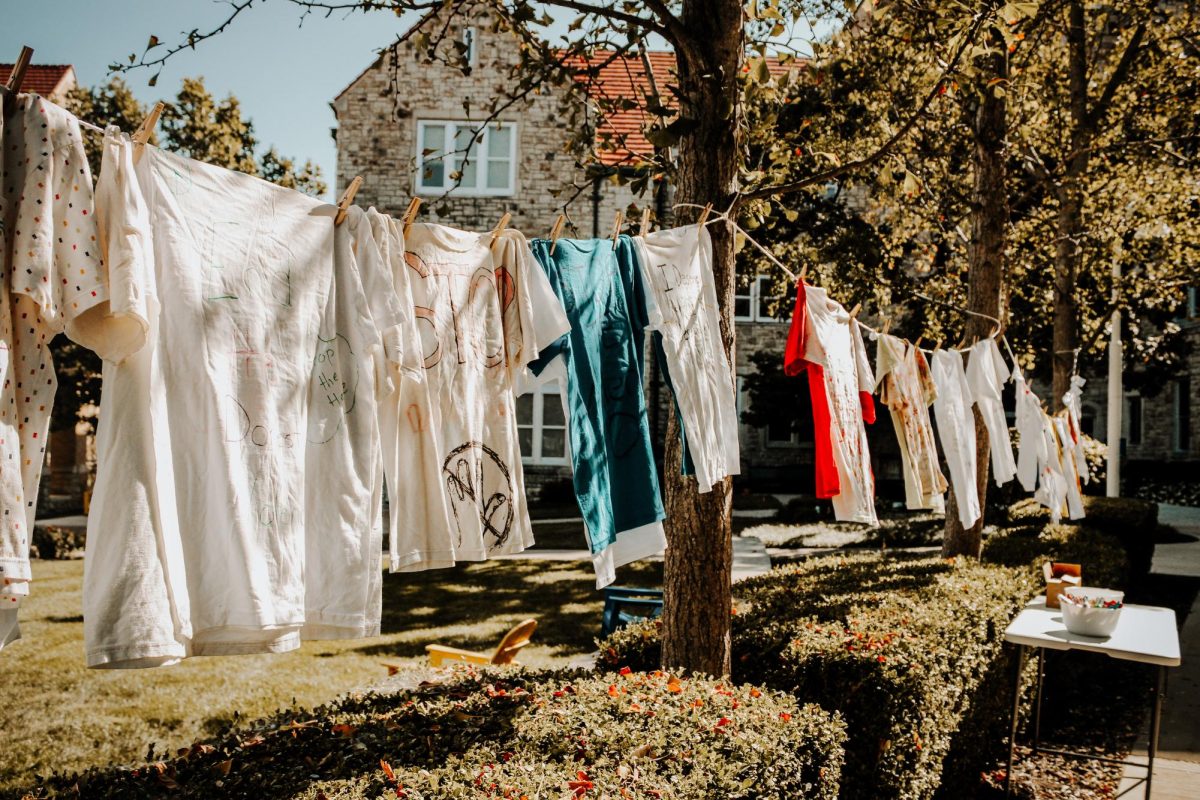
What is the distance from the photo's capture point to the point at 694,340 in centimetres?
385

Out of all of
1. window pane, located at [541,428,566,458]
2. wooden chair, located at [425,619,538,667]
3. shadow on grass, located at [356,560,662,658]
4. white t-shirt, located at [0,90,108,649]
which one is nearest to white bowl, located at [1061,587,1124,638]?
wooden chair, located at [425,619,538,667]

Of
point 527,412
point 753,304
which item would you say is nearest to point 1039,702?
point 527,412

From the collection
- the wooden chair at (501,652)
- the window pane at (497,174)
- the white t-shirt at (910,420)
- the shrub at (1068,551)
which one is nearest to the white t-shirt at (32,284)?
the wooden chair at (501,652)

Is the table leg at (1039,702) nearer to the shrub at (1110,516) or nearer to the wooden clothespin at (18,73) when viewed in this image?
the shrub at (1110,516)

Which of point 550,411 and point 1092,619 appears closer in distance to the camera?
point 1092,619

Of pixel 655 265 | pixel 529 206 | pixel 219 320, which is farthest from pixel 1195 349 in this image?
pixel 219 320

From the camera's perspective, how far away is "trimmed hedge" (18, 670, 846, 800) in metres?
2.71

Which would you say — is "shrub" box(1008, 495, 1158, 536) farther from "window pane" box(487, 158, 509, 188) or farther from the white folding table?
"window pane" box(487, 158, 509, 188)

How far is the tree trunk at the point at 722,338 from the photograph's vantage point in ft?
13.8

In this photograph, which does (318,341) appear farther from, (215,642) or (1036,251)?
(1036,251)

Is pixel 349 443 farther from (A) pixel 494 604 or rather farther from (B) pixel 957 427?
(A) pixel 494 604

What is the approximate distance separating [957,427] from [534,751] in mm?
4228

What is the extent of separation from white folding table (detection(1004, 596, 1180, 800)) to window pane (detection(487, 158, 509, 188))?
15.5 metres

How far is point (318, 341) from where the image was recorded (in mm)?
2686
